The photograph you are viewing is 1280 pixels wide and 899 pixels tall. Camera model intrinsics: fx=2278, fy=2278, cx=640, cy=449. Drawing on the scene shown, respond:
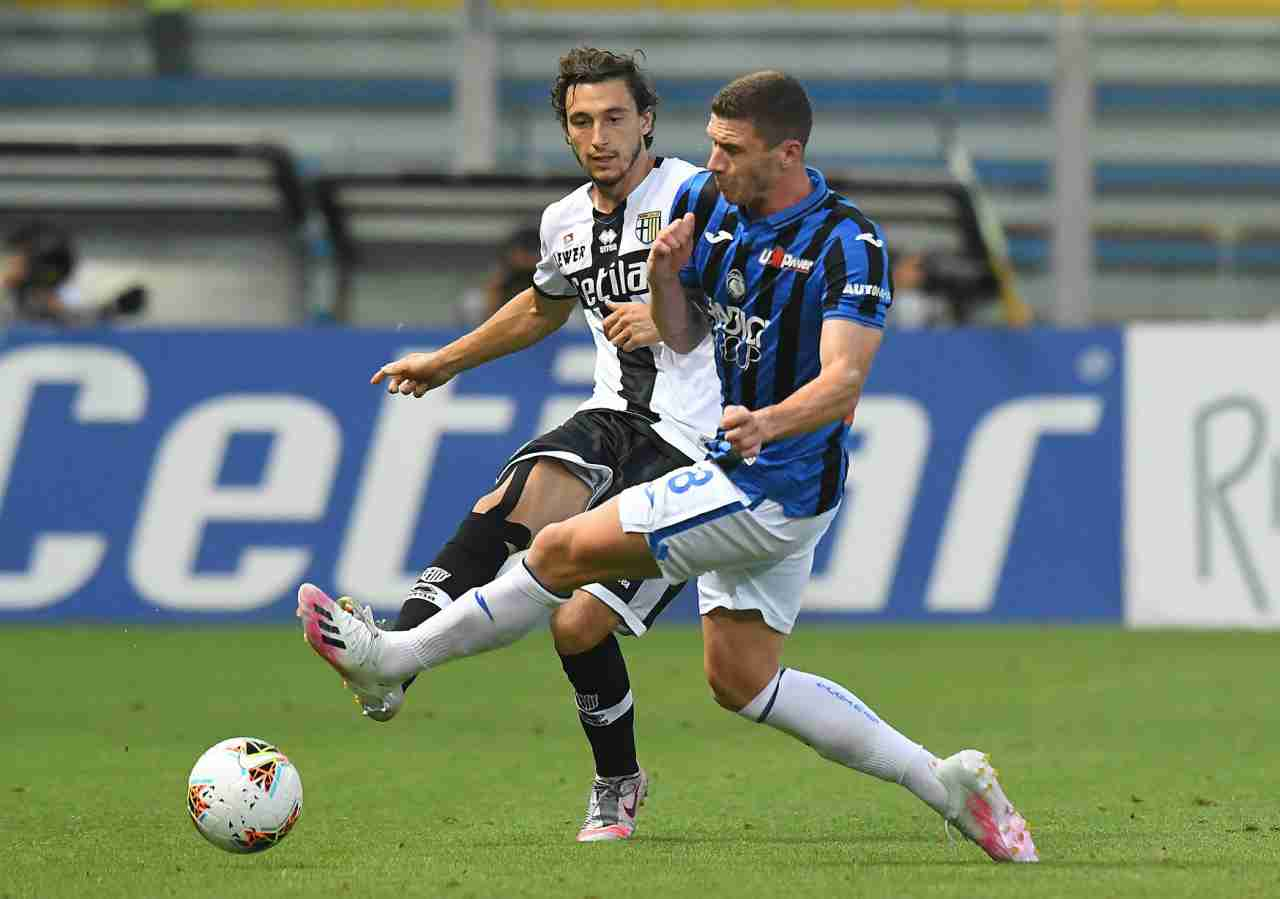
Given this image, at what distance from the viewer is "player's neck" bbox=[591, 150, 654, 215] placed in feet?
21.2

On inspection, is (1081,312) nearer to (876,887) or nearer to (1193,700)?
(1193,700)

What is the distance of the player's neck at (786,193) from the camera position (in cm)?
548

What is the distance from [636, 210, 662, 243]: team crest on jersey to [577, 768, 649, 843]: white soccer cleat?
1.49m

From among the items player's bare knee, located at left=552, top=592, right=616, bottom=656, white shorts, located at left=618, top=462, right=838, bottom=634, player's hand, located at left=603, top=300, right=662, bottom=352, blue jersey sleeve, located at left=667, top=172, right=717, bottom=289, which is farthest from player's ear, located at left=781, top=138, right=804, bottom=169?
player's bare knee, located at left=552, top=592, right=616, bottom=656

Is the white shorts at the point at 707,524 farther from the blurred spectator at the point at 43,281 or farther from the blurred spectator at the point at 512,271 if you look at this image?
the blurred spectator at the point at 43,281

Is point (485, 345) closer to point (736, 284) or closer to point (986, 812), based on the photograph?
point (736, 284)

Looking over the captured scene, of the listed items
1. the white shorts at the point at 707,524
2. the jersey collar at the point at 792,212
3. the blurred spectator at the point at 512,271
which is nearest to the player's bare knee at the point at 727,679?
→ the white shorts at the point at 707,524

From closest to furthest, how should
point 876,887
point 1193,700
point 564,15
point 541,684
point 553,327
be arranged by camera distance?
point 876,887 < point 553,327 < point 1193,700 < point 541,684 < point 564,15

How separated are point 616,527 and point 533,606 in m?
0.33

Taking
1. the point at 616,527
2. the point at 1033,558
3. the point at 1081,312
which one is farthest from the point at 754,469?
the point at 1081,312

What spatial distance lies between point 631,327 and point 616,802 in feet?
4.38

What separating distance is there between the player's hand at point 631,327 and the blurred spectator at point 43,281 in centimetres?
799

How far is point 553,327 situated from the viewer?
6480 mm

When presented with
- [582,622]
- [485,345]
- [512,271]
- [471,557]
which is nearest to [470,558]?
[471,557]
